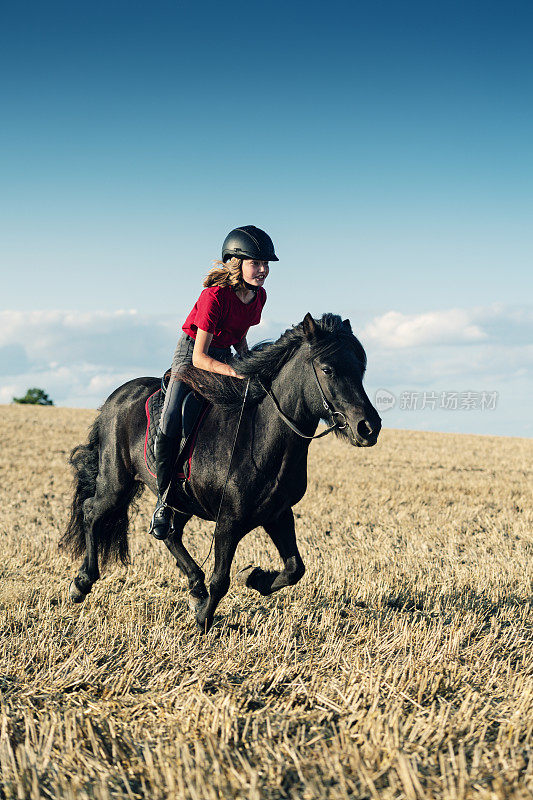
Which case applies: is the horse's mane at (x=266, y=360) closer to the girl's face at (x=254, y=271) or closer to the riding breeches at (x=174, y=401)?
the riding breeches at (x=174, y=401)

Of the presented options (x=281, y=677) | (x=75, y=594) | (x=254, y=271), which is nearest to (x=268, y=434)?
(x=254, y=271)

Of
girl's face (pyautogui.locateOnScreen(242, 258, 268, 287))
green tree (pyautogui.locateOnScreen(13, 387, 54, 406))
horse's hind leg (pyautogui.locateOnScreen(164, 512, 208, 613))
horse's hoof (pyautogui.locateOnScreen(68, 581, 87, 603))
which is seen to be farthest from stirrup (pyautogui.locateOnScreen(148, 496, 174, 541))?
green tree (pyautogui.locateOnScreen(13, 387, 54, 406))

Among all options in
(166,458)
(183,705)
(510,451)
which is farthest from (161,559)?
(510,451)

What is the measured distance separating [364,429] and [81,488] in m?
3.54

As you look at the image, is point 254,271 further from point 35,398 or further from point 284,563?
point 35,398

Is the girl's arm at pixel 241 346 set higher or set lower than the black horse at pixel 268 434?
higher

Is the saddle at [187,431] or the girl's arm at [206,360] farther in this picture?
the saddle at [187,431]

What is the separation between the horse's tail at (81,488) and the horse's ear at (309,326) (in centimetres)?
288

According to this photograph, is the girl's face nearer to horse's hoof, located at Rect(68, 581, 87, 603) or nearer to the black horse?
the black horse

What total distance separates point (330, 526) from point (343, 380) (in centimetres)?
629

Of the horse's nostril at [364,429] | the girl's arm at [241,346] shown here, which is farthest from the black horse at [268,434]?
the girl's arm at [241,346]

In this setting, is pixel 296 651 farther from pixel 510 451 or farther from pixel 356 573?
pixel 510 451

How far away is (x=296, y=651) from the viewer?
179 inches

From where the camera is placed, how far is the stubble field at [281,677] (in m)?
2.82
